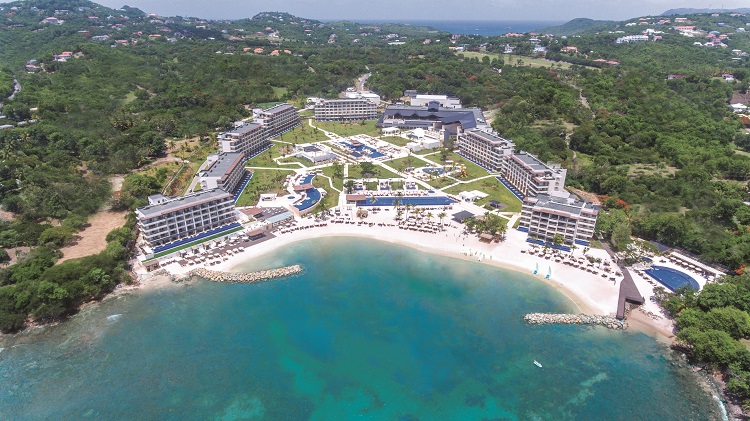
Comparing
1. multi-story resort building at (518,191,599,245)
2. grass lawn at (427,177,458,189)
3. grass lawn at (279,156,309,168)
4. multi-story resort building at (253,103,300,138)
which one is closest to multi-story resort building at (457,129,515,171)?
grass lawn at (427,177,458,189)

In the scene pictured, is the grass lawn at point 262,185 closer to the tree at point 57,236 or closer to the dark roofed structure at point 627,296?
the tree at point 57,236

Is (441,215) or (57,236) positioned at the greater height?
(441,215)

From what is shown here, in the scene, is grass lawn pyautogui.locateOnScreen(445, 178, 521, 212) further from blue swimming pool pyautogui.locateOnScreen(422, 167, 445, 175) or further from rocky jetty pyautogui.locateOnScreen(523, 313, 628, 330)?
rocky jetty pyautogui.locateOnScreen(523, 313, 628, 330)

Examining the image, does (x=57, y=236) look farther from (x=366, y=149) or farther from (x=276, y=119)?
(x=366, y=149)

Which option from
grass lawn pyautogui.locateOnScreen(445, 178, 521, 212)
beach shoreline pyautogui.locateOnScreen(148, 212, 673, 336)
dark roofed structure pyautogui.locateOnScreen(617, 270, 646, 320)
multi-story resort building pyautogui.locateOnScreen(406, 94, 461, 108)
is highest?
multi-story resort building pyautogui.locateOnScreen(406, 94, 461, 108)

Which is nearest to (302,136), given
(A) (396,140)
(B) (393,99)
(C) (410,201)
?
(A) (396,140)

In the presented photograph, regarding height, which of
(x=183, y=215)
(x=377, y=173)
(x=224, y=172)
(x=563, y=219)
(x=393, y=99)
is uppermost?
(x=393, y=99)

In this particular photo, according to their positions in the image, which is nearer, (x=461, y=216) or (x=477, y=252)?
(x=477, y=252)

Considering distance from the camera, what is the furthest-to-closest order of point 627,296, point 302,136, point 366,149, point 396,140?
point 302,136 < point 396,140 < point 366,149 < point 627,296
